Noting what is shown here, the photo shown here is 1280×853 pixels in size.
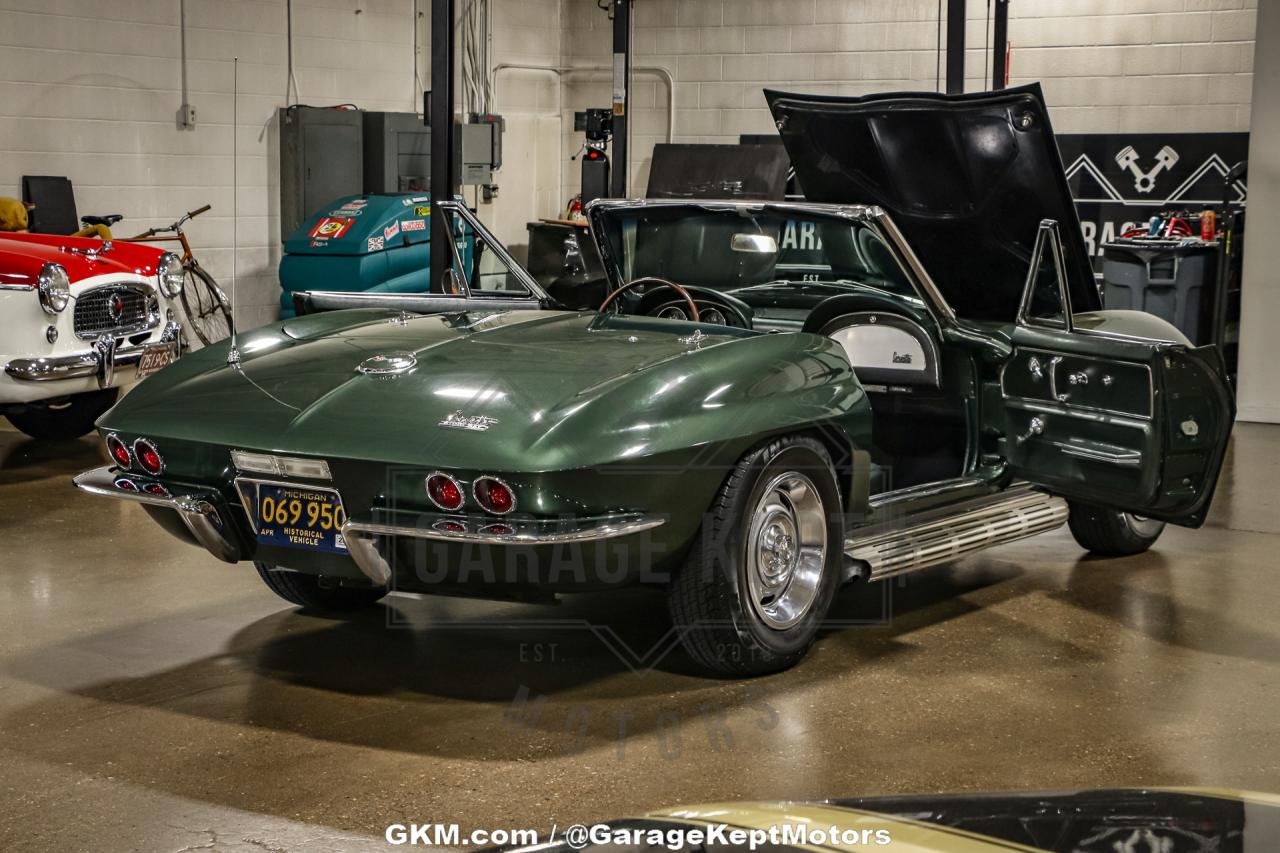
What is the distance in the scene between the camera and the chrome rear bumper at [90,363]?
707cm

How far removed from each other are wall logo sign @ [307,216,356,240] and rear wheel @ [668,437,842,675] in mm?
8039

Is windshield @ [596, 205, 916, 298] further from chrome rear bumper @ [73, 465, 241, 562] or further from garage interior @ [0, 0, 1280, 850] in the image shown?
chrome rear bumper @ [73, 465, 241, 562]

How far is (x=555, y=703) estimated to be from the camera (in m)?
4.01

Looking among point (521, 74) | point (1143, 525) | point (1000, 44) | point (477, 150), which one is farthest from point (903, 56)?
point (1143, 525)

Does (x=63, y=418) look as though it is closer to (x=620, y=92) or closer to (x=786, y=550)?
(x=620, y=92)

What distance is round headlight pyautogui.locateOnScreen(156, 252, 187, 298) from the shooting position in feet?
26.4

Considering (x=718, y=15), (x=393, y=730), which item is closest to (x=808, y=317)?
(x=393, y=730)

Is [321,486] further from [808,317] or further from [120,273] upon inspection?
[120,273]

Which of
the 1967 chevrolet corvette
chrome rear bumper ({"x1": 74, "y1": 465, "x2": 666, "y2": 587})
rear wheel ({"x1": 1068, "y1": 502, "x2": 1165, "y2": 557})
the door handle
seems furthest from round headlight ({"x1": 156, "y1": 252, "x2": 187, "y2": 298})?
the door handle

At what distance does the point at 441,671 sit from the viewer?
14.0ft

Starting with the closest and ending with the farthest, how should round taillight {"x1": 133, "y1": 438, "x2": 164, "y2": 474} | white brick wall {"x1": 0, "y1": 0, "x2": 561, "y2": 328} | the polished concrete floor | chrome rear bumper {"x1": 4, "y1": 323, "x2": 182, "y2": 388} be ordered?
1. the polished concrete floor
2. round taillight {"x1": 133, "y1": 438, "x2": 164, "y2": 474}
3. chrome rear bumper {"x1": 4, "y1": 323, "x2": 182, "y2": 388}
4. white brick wall {"x1": 0, "y1": 0, "x2": 561, "y2": 328}

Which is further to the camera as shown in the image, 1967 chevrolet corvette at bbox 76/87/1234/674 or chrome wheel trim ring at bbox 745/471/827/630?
chrome wheel trim ring at bbox 745/471/827/630

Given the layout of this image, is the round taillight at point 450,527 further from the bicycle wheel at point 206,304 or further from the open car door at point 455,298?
the bicycle wheel at point 206,304

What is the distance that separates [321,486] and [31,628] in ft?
4.89
